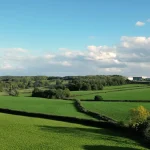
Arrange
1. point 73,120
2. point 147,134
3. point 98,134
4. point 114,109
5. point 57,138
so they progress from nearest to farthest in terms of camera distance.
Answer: point 57,138 < point 147,134 < point 98,134 < point 73,120 < point 114,109

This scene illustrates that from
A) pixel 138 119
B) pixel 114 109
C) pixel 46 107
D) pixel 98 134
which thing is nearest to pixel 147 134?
pixel 138 119

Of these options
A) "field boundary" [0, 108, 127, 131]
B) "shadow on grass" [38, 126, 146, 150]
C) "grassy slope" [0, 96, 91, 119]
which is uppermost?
"grassy slope" [0, 96, 91, 119]

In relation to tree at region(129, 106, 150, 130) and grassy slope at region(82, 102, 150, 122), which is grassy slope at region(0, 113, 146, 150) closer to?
tree at region(129, 106, 150, 130)

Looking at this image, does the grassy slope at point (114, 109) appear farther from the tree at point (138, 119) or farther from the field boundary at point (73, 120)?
the tree at point (138, 119)

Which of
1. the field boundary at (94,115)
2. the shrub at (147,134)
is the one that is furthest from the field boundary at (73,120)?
the shrub at (147,134)

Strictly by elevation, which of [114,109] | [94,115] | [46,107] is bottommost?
[94,115]

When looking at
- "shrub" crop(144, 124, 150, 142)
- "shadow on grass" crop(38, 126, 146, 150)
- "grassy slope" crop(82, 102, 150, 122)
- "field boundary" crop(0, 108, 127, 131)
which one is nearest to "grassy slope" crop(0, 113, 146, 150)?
"shadow on grass" crop(38, 126, 146, 150)

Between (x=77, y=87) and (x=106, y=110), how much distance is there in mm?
68256

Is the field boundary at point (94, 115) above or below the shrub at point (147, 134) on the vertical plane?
above

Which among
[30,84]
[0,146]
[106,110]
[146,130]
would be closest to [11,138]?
[0,146]

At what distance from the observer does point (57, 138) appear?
4912 centimetres

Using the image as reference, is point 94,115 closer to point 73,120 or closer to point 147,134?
point 73,120

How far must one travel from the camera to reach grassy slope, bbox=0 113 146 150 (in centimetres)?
4312

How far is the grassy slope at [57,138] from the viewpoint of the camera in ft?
141
